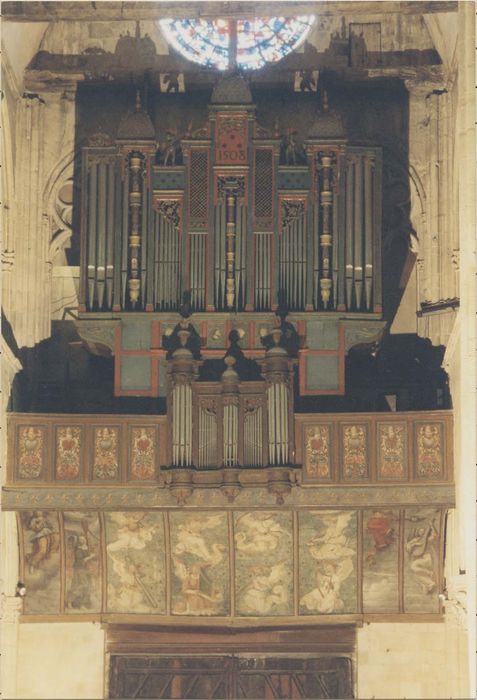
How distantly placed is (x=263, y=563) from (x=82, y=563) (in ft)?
7.72

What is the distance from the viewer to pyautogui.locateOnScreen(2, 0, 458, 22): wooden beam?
2662cm

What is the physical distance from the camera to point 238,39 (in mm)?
29094

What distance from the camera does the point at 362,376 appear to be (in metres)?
27.2

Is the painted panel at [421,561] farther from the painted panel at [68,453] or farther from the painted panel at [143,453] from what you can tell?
the painted panel at [68,453]

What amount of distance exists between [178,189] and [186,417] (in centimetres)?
308

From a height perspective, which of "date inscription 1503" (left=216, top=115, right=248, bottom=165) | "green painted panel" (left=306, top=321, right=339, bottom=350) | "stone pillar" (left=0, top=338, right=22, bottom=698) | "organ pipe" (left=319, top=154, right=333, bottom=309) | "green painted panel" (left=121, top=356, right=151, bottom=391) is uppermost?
"date inscription 1503" (left=216, top=115, right=248, bottom=165)

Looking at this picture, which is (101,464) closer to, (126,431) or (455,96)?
(126,431)

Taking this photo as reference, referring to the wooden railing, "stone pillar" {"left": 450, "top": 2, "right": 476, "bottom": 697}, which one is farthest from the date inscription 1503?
the wooden railing

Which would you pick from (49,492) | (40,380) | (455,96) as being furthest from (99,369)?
(455,96)

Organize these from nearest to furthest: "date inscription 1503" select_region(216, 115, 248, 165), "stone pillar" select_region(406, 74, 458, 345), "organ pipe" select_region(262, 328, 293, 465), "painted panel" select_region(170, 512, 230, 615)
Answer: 1. "organ pipe" select_region(262, 328, 293, 465)
2. "painted panel" select_region(170, 512, 230, 615)
3. "date inscription 1503" select_region(216, 115, 248, 165)
4. "stone pillar" select_region(406, 74, 458, 345)

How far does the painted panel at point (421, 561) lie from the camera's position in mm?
25984

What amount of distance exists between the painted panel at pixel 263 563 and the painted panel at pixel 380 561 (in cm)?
98

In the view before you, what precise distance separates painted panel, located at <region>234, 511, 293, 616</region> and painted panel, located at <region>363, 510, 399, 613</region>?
98 centimetres

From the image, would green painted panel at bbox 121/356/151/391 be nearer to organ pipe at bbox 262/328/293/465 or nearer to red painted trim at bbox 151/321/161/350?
red painted trim at bbox 151/321/161/350
